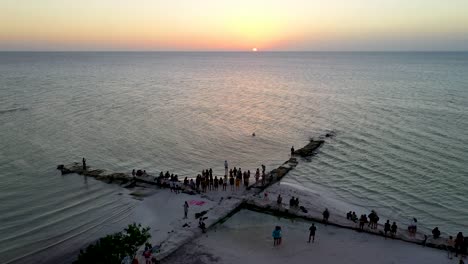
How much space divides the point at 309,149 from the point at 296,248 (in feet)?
79.8

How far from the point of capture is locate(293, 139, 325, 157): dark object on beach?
143 feet

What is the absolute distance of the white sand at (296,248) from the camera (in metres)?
20.4

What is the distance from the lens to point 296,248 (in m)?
21.5

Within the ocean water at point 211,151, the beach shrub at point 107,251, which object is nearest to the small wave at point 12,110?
the ocean water at point 211,151

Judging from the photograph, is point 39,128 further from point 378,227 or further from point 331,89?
point 331,89

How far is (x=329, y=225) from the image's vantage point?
965 inches

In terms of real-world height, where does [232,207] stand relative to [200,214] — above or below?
above

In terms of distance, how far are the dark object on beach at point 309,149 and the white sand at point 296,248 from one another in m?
19.4

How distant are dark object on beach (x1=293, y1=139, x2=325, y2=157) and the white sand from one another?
63.8 ft

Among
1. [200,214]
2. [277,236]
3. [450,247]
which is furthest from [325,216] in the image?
[200,214]

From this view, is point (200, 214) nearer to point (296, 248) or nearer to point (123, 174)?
point (296, 248)

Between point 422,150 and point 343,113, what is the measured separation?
83.9ft

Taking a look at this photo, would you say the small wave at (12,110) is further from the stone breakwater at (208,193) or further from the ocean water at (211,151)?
the stone breakwater at (208,193)

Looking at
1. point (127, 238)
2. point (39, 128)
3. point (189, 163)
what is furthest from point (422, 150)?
point (39, 128)
